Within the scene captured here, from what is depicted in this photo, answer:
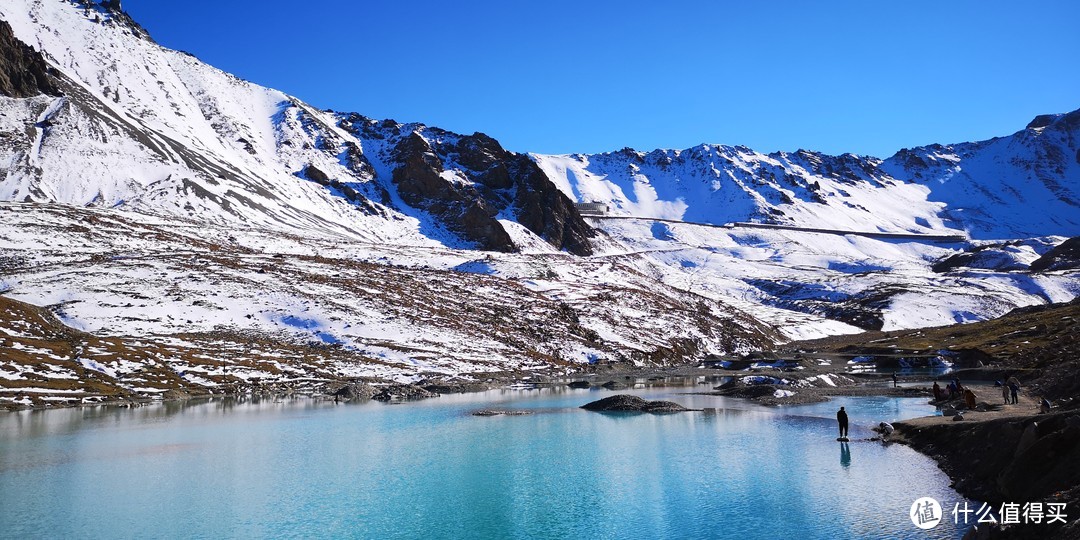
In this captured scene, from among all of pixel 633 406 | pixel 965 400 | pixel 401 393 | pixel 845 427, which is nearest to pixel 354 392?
pixel 401 393

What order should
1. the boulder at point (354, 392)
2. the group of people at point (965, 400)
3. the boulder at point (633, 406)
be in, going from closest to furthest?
the group of people at point (965, 400)
the boulder at point (633, 406)
the boulder at point (354, 392)

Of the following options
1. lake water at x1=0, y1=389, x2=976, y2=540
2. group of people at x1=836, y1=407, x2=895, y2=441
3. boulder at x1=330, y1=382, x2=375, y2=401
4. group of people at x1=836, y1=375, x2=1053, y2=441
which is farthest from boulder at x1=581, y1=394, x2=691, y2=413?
boulder at x1=330, y1=382, x2=375, y2=401

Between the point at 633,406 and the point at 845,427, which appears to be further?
the point at 633,406

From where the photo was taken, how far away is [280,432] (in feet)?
174

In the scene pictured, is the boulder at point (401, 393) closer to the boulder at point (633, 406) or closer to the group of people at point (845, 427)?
the boulder at point (633, 406)

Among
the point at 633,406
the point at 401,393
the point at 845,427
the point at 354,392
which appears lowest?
the point at 633,406

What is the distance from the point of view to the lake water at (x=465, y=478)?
27359 millimetres

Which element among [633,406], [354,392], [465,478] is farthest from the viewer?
[354,392]

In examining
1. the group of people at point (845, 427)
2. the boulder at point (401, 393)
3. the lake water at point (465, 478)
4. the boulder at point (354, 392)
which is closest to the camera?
the lake water at point (465, 478)

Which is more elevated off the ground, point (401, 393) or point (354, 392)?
point (354, 392)

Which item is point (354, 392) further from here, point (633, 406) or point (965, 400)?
point (965, 400)

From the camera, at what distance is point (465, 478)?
36.2 meters

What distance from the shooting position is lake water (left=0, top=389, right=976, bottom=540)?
27359mm

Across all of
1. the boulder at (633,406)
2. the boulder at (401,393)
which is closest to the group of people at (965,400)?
the boulder at (633,406)
